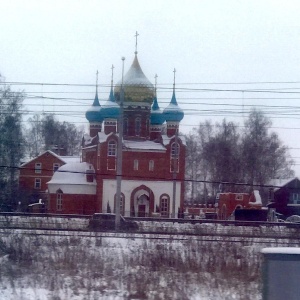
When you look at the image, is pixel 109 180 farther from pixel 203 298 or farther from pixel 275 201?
pixel 203 298

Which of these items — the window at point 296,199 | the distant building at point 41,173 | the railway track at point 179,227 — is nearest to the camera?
the railway track at point 179,227

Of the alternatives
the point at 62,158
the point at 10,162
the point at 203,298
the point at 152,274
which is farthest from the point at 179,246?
the point at 62,158

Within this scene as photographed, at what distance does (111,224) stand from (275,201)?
25877 millimetres

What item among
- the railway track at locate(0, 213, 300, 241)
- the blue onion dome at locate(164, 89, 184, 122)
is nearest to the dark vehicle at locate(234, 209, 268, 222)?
the railway track at locate(0, 213, 300, 241)

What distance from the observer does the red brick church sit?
49.6m

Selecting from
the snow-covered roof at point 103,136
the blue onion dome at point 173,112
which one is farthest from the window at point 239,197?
the snow-covered roof at point 103,136

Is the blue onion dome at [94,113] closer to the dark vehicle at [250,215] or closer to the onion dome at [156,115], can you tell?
the onion dome at [156,115]

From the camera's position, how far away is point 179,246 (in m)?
17.3

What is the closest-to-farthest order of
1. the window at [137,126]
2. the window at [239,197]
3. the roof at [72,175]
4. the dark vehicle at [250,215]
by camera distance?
the dark vehicle at [250,215], the window at [239,197], the roof at [72,175], the window at [137,126]

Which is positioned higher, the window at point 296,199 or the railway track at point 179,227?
the window at point 296,199

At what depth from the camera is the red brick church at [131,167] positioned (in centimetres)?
4956

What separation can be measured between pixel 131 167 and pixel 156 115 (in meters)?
6.28

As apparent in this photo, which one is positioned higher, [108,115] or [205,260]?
[108,115]

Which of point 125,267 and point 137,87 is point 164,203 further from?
point 125,267
